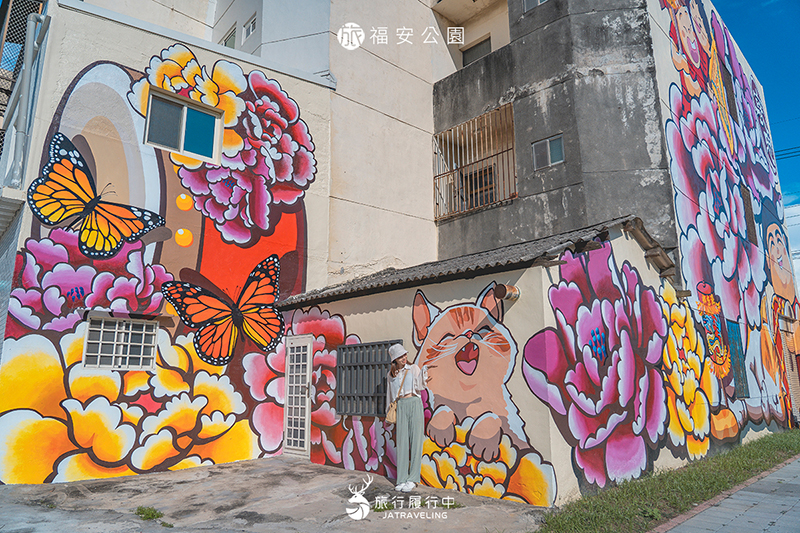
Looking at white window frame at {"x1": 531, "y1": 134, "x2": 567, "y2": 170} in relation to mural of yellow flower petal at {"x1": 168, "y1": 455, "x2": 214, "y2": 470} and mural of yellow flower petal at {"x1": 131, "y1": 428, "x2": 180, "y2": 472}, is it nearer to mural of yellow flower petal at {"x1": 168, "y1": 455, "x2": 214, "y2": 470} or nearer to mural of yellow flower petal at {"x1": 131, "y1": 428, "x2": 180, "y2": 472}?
mural of yellow flower petal at {"x1": 168, "y1": 455, "x2": 214, "y2": 470}

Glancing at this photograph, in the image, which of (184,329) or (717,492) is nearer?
(717,492)

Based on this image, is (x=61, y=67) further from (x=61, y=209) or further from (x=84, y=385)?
(x=84, y=385)

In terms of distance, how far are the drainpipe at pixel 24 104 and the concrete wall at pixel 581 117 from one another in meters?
8.70

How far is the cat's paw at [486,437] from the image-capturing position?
6.17m

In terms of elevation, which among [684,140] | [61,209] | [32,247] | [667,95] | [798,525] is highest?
[667,95]

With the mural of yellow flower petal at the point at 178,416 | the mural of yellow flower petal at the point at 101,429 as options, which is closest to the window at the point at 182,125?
the mural of yellow flower petal at the point at 178,416

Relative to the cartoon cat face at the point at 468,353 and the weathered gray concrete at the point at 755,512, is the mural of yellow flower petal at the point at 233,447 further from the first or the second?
the weathered gray concrete at the point at 755,512

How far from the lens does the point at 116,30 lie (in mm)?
8625

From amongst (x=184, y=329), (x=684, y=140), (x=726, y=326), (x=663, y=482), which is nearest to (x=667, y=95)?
(x=684, y=140)

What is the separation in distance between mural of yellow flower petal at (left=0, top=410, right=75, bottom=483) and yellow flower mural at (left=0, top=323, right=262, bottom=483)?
0.04 feet

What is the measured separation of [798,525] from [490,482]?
3.02m

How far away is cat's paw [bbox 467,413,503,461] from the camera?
6.17 metres

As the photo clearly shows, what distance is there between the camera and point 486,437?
6.26m

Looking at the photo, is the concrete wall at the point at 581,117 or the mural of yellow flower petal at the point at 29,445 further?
the concrete wall at the point at 581,117
